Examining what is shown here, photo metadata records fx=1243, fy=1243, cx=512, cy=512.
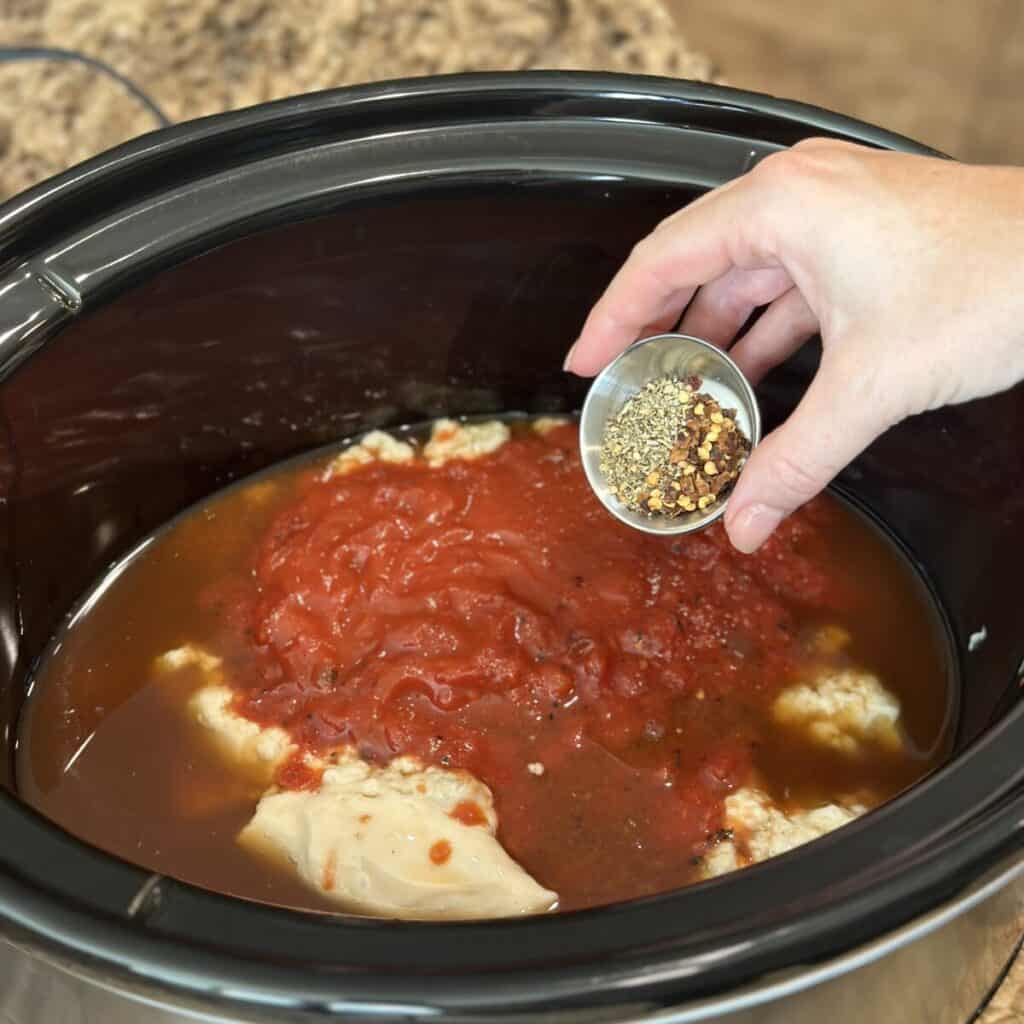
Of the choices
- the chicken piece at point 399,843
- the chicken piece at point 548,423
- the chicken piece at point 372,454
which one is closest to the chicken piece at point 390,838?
the chicken piece at point 399,843

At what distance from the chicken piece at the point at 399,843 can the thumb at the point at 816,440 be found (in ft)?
1.36

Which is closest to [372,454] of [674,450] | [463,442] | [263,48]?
[463,442]

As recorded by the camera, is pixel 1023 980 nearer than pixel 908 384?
No

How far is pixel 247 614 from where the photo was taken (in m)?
1.52

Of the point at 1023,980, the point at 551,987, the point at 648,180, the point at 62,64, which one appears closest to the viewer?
the point at 551,987

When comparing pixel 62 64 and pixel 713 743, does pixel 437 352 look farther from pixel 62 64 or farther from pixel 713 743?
pixel 62 64

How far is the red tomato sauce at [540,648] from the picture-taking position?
4.27 feet

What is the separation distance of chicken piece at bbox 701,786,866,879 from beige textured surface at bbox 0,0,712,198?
4.41 ft

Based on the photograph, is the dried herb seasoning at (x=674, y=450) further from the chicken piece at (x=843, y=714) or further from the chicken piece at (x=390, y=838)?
the chicken piece at (x=390, y=838)

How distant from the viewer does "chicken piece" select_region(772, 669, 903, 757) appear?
54.1 inches

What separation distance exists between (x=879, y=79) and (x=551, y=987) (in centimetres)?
199

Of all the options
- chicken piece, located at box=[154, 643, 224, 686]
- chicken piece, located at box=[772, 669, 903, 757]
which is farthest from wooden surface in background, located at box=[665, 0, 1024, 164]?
chicken piece, located at box=[154, 643, 224, 686]

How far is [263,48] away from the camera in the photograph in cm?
219

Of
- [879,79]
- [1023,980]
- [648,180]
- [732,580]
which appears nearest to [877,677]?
[732,580]
